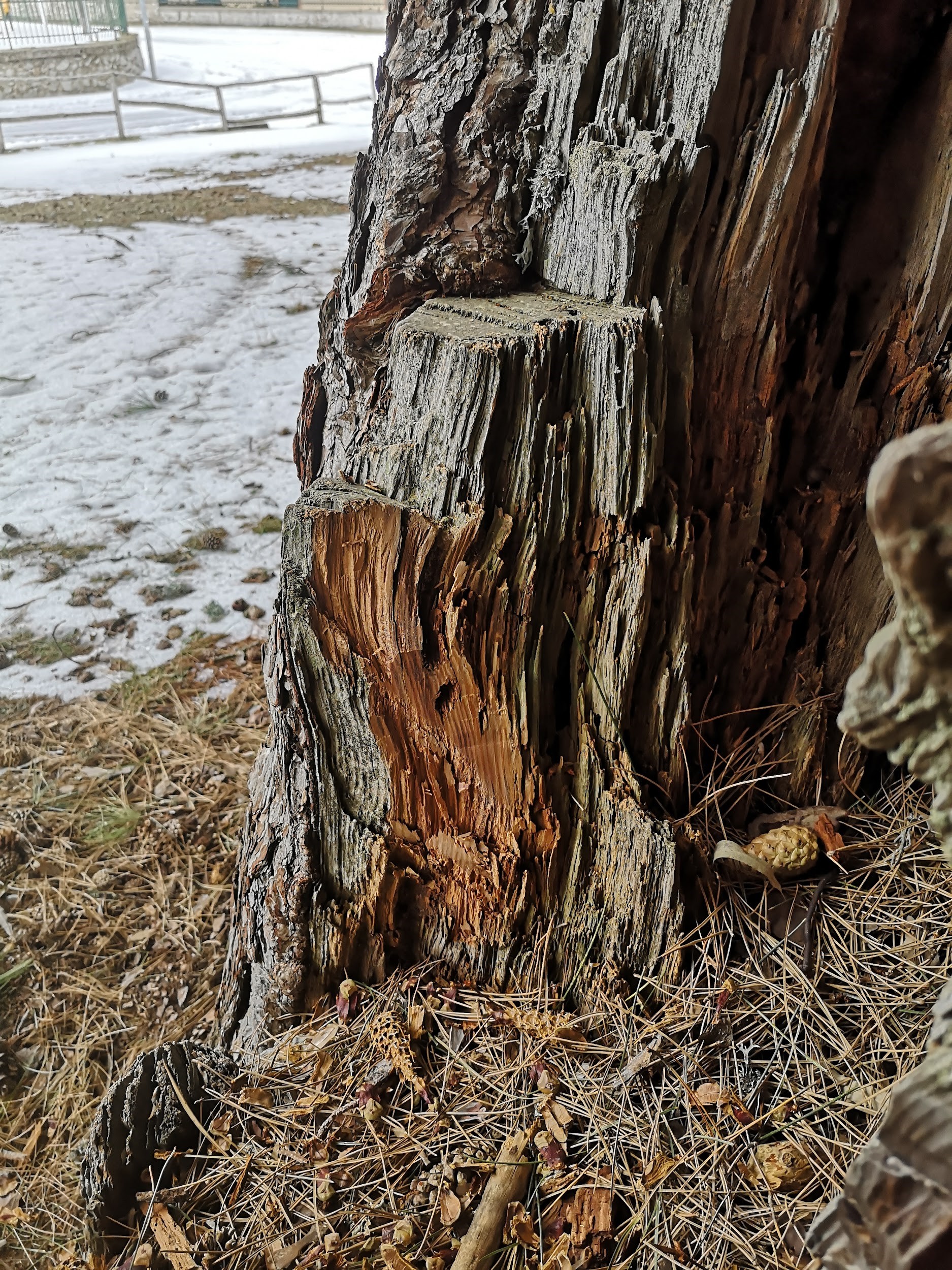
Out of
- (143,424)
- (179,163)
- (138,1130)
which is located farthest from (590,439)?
(179,163)

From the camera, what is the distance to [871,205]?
1427 millimetres

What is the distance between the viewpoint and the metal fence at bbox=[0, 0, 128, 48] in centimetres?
1564

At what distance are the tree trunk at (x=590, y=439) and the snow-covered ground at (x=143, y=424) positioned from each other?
2132mm

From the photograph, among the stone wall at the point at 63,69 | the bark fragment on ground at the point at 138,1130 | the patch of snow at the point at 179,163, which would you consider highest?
the stone wall at the point at 63,69

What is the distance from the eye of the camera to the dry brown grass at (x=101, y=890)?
6.70 ft

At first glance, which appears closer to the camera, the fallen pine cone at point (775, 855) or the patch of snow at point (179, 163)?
the fallen pine cone at point (775, 855)

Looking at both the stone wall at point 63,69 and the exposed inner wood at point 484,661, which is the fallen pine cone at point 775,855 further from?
the stone wall at point 63,69

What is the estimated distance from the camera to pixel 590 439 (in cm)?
135

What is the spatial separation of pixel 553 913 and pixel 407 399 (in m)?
0.96

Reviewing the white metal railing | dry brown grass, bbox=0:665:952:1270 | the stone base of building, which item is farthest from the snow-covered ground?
Result: the stone base of building

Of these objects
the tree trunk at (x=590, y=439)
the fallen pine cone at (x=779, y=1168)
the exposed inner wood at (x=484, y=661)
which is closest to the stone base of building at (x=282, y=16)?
the tree trunk at (x=590, y=439)

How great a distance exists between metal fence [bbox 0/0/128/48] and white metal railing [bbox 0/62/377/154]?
140 cm

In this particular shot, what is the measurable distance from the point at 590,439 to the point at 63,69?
18.5m

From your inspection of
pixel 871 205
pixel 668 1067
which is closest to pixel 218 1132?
pixel 668 1067
